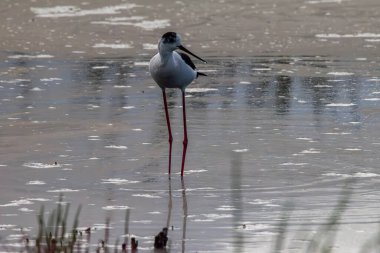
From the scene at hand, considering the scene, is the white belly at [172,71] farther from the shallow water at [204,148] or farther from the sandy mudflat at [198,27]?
the sandy mudflat at [198,27]

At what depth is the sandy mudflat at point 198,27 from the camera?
52.5 feet

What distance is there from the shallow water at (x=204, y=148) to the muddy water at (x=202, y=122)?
17 mm

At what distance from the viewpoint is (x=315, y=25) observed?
58.4 feet

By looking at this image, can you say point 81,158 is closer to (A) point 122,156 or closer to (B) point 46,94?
(A) point 122,156

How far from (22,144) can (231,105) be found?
270 cm

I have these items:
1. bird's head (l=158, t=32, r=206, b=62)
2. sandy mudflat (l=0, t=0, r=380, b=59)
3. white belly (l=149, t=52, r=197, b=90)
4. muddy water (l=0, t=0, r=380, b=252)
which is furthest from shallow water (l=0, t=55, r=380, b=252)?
sandy mudflat (l=0, t=0, r=380, b=59)

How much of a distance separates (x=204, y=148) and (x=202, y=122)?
1.26 m

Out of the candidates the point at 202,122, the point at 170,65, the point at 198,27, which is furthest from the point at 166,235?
the point at 198,27

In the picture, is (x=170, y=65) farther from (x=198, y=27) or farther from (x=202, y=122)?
(x=198, y=27)

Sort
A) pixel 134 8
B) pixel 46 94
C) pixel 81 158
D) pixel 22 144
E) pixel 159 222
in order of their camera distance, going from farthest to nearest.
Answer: pixel 134 8, pixel 46 94, pixel 22 144, pixel 81 158, pixel 159 222

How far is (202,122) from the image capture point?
10789 millimetres

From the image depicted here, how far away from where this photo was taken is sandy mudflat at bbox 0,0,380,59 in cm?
1600

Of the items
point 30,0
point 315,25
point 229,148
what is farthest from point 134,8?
point 229,148

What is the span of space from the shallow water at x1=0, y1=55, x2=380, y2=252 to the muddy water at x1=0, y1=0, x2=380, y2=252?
0.05ft
